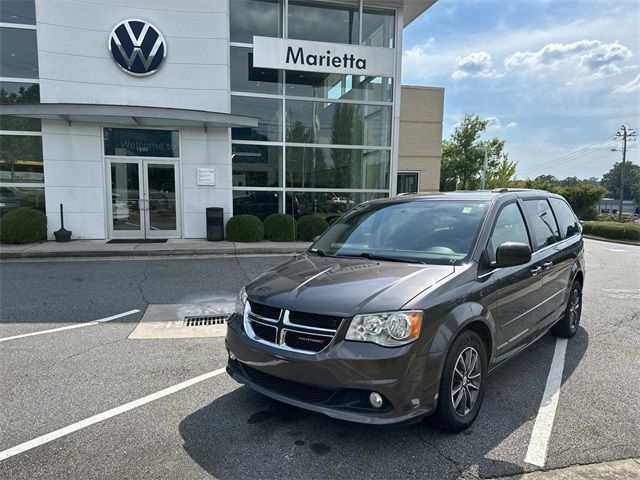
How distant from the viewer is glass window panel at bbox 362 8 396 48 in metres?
15.1

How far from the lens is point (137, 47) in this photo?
42.2ft

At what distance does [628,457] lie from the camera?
302 centimetres

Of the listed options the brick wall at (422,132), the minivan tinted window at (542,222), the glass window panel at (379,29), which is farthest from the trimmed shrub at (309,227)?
the minivan tinted window at (542,222)

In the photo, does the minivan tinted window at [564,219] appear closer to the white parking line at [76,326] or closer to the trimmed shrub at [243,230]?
the white parking line at [76,326]

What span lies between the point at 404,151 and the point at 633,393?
53.7 feet

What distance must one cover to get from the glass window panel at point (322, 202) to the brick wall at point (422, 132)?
17.4ft

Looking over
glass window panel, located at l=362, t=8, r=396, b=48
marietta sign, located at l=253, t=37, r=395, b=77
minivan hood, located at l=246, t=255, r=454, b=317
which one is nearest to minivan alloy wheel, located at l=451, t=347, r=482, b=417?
minivan hood, located at l=246, t=255, r=454, b=317

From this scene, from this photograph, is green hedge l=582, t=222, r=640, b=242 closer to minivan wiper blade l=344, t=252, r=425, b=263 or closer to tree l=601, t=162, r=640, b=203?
minivan wiper blade l=344, t=252, r=425, b=263

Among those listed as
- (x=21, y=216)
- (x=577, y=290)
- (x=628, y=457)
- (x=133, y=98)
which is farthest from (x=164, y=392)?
(x=133, y=98)

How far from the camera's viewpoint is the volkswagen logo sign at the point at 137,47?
12695 mm

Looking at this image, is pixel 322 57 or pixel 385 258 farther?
pixel 322 57

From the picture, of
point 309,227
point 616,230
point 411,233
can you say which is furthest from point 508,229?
point 616,230

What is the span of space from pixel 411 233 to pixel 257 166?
10825mm

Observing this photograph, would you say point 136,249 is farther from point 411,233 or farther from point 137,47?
point 411,233
